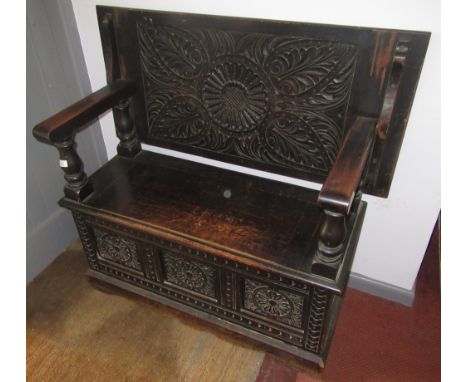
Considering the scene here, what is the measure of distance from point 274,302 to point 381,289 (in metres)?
0.69

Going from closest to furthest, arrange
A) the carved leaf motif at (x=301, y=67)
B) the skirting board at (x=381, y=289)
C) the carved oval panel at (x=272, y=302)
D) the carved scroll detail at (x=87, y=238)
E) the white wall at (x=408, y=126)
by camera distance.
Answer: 1. the white wall at (x=408, y=126)
2. the carved leaf motif at (x=301, y=67)
3. the carved oval panel at (x=272, y=302)
4. the carved scroll detail at (x=87, y=238)
5. the skirting board at (x=381, y=289)

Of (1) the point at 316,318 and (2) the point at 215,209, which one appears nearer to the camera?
(1) the point at 316,318

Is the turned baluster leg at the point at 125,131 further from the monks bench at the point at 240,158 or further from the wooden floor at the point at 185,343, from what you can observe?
the wooden floor at the point at 185,343

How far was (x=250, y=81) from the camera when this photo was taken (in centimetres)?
150

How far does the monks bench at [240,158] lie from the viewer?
4.33ft

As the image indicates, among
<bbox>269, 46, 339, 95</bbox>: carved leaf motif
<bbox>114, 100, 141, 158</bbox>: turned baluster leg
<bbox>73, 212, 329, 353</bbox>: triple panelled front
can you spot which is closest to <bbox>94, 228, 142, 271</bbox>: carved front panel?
<bbox>73, 212, 329, 353</bbox>: triple panelled front

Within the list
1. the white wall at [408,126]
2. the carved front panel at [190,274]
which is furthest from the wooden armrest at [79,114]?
the carved front panel at [190,274]

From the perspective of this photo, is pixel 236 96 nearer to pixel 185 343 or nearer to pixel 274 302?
pixel 274 302

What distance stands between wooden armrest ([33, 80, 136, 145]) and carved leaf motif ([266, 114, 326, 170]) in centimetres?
65

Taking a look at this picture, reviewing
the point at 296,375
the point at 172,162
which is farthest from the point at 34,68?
the point at 296,375

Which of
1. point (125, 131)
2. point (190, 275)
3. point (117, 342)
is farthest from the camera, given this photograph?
point (125, 131)

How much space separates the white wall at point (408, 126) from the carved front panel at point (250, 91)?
→ 3.4 inches

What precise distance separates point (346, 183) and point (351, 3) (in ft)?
1.94

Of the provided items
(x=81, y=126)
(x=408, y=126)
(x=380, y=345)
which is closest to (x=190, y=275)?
(x=81, y=126)
